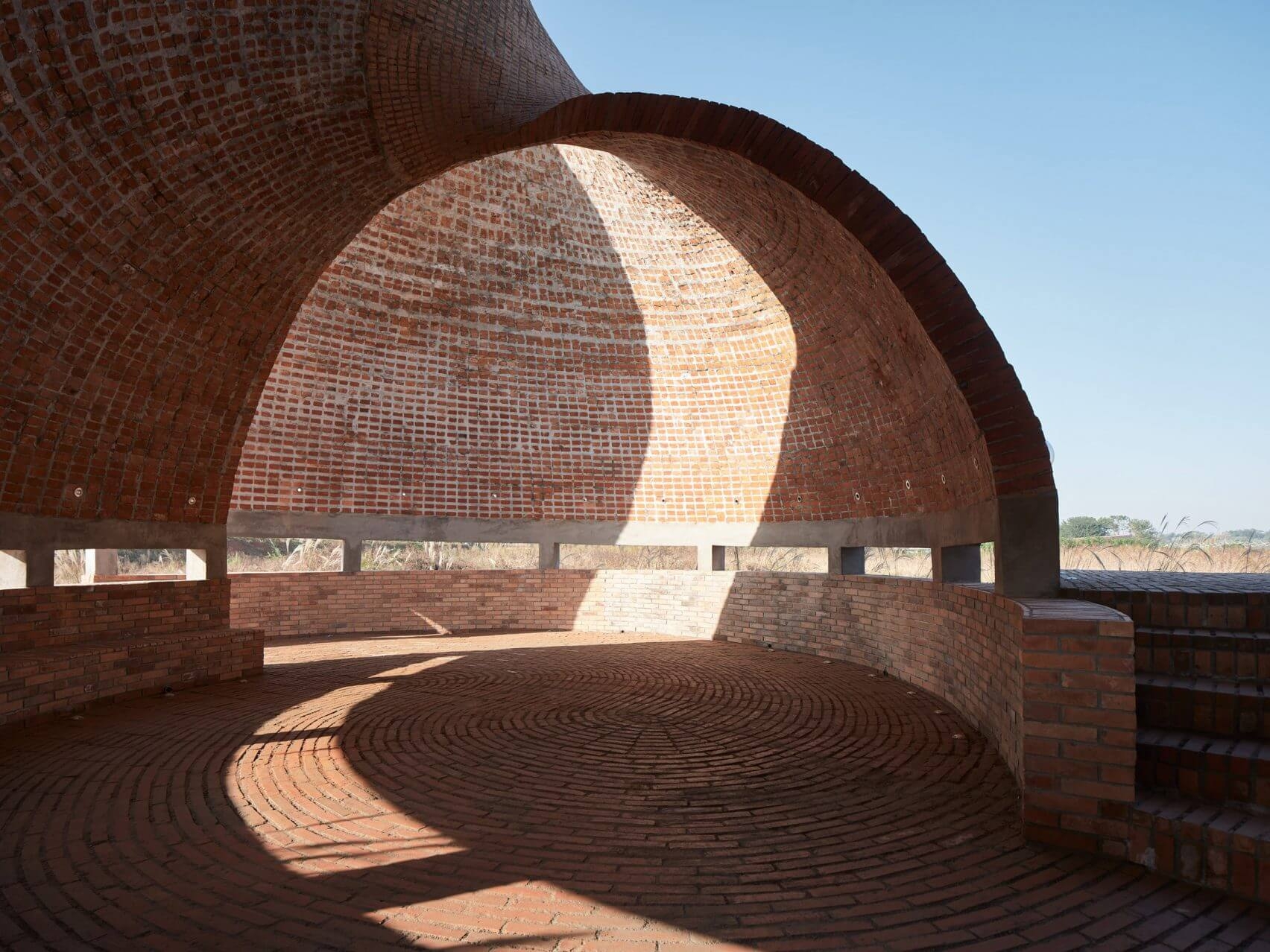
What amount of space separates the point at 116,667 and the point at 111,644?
29cm

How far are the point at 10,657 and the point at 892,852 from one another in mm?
7231

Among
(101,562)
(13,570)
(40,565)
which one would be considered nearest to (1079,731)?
(40,565)

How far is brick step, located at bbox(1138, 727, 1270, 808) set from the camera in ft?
12.1

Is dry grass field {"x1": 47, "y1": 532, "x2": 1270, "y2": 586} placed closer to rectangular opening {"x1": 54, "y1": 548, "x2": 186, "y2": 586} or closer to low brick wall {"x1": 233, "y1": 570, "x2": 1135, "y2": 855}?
rectangular opening {"x1": 54, "y1": 548, "x2": 186, "y2": 586}

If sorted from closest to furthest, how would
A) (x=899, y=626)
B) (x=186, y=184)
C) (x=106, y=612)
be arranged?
1. (x=186, y=184)
2. (x=106, y=612)
3. (x=899, y=626)

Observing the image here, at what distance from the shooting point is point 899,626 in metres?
8.76

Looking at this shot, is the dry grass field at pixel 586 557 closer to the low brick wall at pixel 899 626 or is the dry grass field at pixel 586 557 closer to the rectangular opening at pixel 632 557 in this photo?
the rectangular opening at pixel 632 557

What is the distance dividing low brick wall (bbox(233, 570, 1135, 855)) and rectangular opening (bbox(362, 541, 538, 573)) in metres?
13.7

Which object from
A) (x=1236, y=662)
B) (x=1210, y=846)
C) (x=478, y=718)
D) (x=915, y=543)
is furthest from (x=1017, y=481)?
(x=478, y=718)

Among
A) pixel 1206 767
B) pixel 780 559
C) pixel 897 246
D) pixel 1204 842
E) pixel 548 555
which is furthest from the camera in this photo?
pixel 780 559

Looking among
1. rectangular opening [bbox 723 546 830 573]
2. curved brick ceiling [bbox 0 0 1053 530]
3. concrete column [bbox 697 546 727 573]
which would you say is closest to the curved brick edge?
curved brick ceiling [bbox 0 0 1053 530]

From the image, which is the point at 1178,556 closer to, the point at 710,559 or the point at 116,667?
the point at 710,559

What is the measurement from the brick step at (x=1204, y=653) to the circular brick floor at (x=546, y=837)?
3.81 feet

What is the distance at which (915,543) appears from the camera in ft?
28.9
